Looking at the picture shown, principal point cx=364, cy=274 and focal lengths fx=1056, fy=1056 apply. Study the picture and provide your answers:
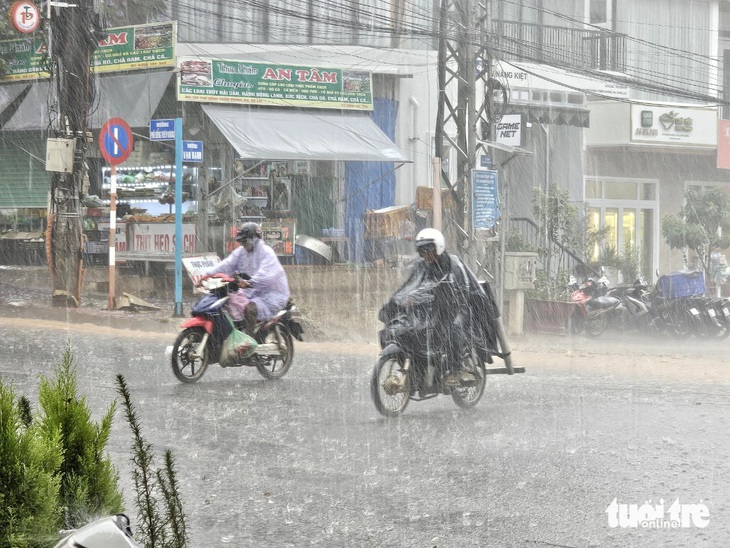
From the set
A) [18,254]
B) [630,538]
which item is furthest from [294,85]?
[630,538]

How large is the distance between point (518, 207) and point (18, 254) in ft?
39.2

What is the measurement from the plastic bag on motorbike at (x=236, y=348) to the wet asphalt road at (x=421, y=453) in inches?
10.5

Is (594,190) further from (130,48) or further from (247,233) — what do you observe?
(247,233)

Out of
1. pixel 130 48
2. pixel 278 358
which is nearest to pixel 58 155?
pixel 130 48

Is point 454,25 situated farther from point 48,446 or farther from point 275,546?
point 48,446

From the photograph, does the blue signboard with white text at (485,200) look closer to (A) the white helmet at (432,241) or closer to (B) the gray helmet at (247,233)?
(B) the gray helmet at (247,233)

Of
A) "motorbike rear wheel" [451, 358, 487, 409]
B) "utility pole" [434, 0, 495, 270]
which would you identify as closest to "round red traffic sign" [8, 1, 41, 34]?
"utility pole" [434, 0, 495, 270]

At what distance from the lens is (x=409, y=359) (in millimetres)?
8203

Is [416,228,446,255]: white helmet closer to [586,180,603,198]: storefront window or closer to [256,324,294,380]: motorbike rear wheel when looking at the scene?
[256,324,294,380]: motorbike rear wheel

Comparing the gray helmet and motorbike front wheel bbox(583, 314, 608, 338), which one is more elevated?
the gray helmet

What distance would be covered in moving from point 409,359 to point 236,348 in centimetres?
211

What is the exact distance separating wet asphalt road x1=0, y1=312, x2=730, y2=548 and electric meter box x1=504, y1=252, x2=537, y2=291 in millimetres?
4024

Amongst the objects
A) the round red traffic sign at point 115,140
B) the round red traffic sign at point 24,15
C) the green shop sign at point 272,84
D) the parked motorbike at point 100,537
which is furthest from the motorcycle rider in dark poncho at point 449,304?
the green shop sign at point 272,84

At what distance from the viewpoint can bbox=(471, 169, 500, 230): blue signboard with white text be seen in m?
15.5
